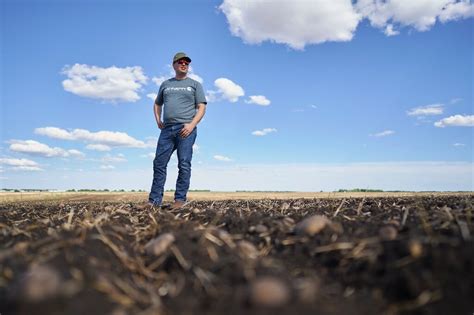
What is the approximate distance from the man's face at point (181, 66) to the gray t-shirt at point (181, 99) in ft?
0.57

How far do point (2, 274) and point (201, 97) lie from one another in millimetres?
5462

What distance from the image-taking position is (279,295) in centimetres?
133

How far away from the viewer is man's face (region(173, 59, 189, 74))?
691cm

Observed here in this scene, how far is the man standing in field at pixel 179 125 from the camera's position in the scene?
659 centimetres

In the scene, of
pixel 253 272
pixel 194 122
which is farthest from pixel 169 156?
pixel 253 272

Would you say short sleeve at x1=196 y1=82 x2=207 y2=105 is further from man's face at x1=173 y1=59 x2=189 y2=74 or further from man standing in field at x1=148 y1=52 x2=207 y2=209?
man's face at x1=173 y1=59 x2=189 y2=74

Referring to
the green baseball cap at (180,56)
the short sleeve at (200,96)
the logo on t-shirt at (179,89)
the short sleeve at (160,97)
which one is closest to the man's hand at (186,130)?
the short sleeve at (200,96)

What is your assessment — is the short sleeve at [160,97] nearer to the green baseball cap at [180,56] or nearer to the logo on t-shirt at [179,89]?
the logo on t-shirt at [179,89]

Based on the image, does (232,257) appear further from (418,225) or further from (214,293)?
(418,225)

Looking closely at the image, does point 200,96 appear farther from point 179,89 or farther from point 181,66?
point 181,66

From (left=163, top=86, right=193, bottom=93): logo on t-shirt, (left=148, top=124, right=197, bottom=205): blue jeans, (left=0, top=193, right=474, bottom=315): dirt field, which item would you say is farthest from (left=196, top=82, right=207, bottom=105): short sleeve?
(left=0, top=193, right=474, bottom=315): dirt field

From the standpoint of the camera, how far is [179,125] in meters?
6.71

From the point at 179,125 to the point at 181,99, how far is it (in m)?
0.52

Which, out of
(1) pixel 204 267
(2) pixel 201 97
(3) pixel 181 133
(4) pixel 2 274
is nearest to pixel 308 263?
(1) pixel 204 267
